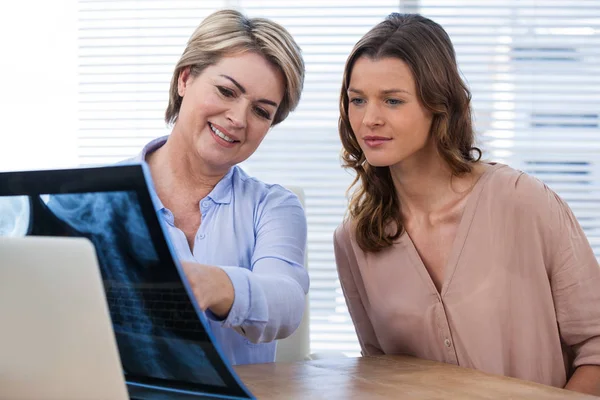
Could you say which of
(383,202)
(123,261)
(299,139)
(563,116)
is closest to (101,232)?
(123,261)

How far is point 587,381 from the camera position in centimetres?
176

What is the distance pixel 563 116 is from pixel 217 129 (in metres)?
2.38

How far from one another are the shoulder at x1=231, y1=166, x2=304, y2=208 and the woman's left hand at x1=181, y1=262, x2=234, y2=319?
600mm

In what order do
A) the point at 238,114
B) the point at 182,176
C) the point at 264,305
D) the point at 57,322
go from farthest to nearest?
the point at 182,176 < the point at 238,114 < the point at 264,305 < the point at 57,322

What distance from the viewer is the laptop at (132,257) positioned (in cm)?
81

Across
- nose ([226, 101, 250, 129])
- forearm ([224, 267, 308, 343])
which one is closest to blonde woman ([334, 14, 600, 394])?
nose ([226, 101, 250, 129])

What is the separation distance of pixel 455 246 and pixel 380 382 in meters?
0.63

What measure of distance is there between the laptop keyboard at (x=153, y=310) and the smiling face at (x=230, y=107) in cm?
76

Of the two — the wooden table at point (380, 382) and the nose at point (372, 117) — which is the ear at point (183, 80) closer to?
the nose at point (372, 117)

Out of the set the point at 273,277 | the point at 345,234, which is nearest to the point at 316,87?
the point at 345,234

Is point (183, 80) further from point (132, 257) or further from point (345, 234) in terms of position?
point (132, 257)

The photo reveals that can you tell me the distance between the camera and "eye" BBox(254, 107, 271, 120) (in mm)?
1638

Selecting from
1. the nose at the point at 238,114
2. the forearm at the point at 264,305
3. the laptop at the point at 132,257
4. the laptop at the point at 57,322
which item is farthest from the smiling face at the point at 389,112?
the laptop at the point at 57,322

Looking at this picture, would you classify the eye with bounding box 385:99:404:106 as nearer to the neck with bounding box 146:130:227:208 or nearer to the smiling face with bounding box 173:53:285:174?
the smiling face with bounding box 173:53:285:174
